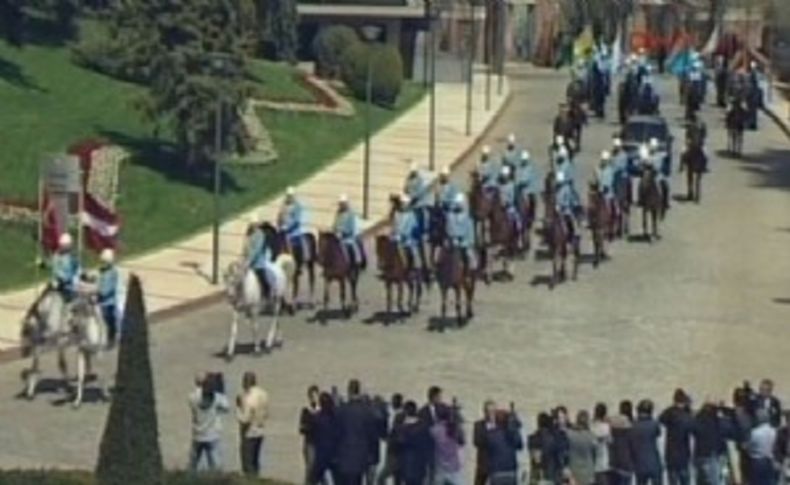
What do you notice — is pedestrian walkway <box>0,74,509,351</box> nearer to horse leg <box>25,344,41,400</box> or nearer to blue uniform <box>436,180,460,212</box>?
horse leg <box>25,344,41,400</box>

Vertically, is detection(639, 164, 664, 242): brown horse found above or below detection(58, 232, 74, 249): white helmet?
below

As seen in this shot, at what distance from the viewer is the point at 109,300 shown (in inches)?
1266

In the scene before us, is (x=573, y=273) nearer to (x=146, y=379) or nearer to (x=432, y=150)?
(x=432, y=150)

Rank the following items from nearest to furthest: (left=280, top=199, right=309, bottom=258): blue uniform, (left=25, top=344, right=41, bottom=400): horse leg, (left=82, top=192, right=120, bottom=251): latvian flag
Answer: (left=25, top=344, right=41, bottom=400): horse leg < (left=280, top=199, right=309, bottom=258): blue uniform < (left=82, top=192, right=120, bottom=251): latvian flag

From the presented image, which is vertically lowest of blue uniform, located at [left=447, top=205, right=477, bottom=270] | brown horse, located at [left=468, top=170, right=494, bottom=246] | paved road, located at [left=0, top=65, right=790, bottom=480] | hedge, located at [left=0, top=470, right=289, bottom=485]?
paved road, located at [left=0, top=65, right=790, bottom=480]

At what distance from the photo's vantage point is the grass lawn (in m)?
43.8

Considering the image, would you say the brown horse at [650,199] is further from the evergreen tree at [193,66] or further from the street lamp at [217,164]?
the evergreen tree at [193,66]

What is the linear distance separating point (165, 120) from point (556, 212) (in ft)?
37.4

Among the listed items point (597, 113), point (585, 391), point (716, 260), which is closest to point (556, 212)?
point (716, 260)

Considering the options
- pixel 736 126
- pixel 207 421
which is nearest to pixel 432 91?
pixel 736 126

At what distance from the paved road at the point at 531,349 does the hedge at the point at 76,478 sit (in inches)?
152

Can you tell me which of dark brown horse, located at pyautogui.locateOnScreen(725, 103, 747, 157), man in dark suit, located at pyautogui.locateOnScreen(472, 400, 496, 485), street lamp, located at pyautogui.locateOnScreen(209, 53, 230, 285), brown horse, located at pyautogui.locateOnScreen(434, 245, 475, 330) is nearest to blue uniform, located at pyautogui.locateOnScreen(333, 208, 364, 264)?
brown horse, located at pyautogui.locateOnScreen(434, 245, 475, 330)

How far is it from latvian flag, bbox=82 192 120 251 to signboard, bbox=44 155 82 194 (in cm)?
398

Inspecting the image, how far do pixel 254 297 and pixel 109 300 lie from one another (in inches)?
111
